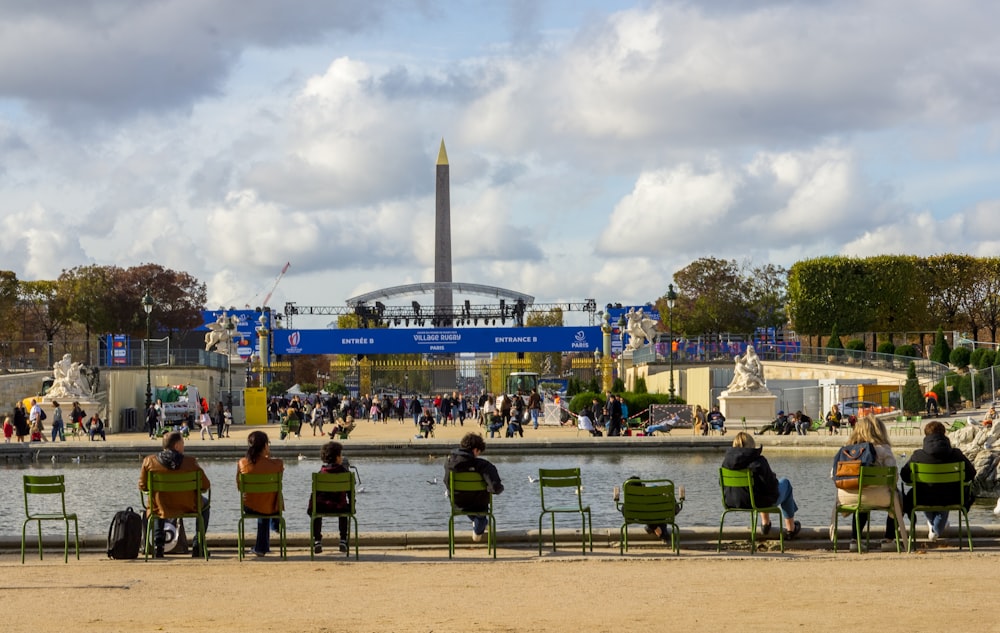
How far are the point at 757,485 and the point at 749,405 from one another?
91.8 ft

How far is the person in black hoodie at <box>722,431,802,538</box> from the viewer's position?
12078mm

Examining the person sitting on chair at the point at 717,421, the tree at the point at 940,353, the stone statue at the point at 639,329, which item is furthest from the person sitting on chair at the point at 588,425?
the stone statue at the point at 639,329

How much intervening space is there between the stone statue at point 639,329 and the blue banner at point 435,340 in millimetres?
1620

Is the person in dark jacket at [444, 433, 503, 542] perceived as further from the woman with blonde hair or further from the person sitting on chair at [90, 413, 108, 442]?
the person sitting on chair at [90, 413, 108, 442]

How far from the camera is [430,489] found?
21125 mm

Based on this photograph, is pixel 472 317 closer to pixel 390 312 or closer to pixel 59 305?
pixel 390 312

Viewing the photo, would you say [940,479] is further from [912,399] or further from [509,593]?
[912,399]

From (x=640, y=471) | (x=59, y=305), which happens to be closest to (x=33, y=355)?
(x=59, y=305)

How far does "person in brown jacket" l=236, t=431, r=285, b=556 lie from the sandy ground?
1.14ft

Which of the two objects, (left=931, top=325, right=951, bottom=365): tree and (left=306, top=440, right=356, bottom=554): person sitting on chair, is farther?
(left=931, top=325, right=951, bottom=365): tree

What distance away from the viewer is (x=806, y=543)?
40.7 ft

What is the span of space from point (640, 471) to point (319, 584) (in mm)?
15251

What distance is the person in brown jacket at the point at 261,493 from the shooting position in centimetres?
1188

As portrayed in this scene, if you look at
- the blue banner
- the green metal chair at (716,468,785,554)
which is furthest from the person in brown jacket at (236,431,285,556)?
the blue banner
